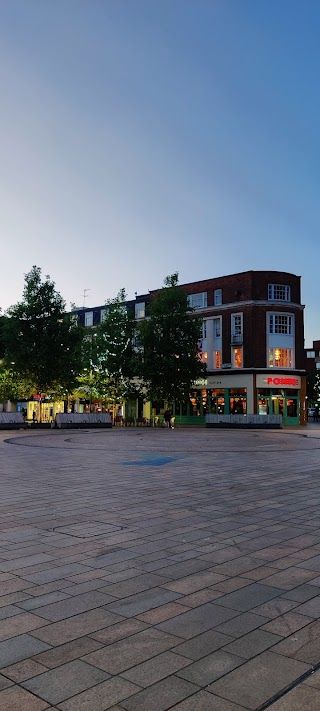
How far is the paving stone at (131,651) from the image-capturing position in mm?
3382

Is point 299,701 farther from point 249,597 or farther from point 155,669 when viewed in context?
point 249,597

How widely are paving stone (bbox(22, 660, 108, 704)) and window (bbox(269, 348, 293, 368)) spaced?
171ft

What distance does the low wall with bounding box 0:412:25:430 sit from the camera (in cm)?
4135

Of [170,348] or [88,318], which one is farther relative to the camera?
[88,318]

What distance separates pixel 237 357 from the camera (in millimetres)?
56156

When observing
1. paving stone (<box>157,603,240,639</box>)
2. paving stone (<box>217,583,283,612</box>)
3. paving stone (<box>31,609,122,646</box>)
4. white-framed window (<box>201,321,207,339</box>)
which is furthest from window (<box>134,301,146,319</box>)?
paving stone (<box>31,609,122,646</box>)

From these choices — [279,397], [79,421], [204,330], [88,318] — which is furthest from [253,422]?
[88,318]

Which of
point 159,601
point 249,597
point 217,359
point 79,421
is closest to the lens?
point 159,601

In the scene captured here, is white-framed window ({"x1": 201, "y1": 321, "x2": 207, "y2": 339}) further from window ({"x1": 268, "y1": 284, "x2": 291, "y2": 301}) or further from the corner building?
window ({"x1": 268, "y1": 284, "x2": 291, "y2": 301})

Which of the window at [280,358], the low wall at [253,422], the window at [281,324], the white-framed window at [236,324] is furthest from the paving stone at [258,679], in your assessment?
the white-framed window at [236,324]

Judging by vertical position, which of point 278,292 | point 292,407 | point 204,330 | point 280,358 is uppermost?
point 278,292

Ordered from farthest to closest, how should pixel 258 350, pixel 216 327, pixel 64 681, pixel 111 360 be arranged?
pixel 216 327 < pixel 111 360 < pixel 258 350 < pixel 64 681

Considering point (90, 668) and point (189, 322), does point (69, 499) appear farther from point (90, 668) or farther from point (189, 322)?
point (189, 322)

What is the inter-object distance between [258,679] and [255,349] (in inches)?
2044
